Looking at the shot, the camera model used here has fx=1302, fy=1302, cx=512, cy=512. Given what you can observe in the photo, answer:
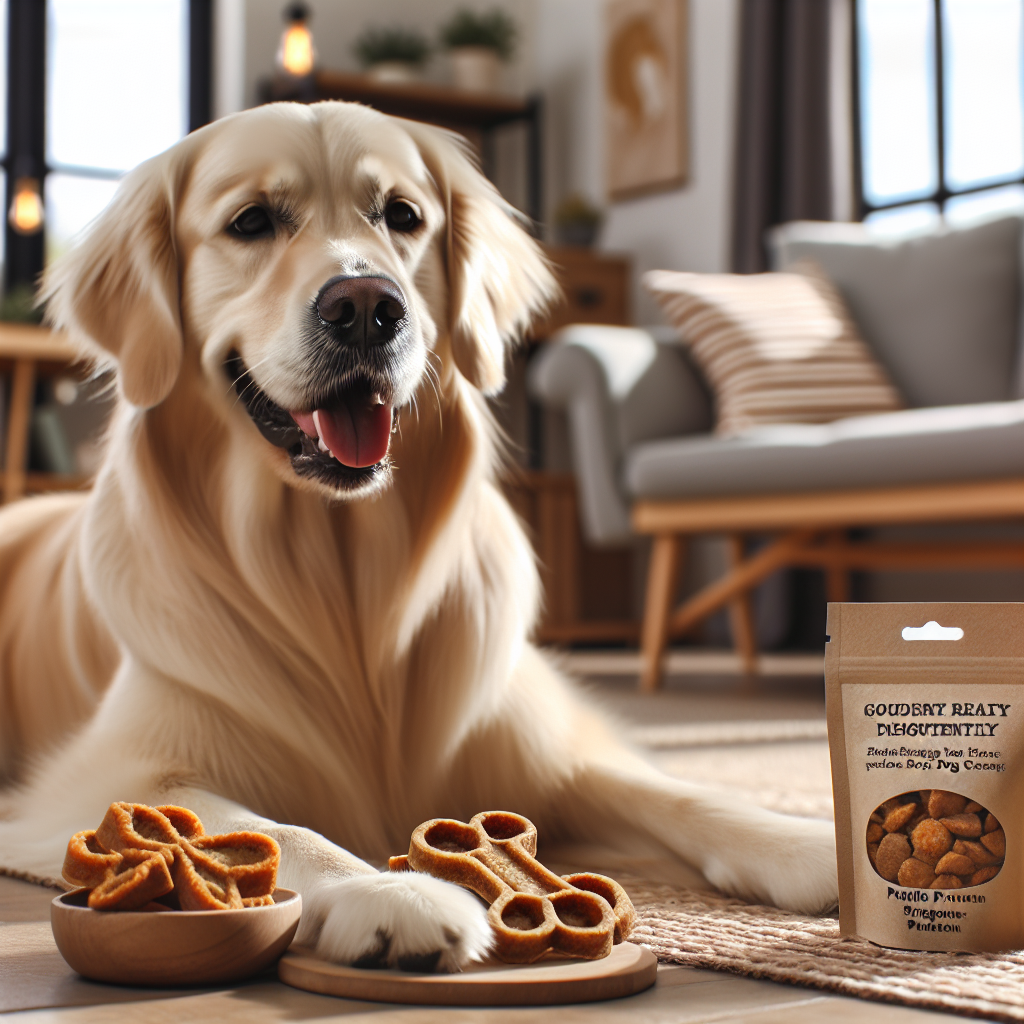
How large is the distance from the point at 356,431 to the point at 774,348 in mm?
2130

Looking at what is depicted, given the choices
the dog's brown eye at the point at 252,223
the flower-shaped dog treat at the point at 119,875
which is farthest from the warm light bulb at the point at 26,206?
the flower-shaped dog treat at the point at 119,875

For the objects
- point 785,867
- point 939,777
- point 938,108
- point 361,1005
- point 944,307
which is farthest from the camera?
point 938,108

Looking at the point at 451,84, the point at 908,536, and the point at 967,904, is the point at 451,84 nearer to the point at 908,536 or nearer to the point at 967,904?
the point at 908,536

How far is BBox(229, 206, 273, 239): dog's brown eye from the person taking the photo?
1.28 meters

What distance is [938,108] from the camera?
14.6ft

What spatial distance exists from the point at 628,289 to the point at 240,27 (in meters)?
1.93

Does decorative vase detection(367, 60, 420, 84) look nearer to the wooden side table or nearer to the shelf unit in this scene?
the shelf unit

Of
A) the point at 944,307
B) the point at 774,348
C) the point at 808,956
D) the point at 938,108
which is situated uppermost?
the point at 938,108

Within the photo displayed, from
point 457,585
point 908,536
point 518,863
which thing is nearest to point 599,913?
point 518,863

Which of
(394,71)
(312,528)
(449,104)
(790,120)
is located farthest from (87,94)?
(312,528)

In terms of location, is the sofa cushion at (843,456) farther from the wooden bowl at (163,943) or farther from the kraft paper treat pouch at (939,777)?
the wooden bowl at (163,943)

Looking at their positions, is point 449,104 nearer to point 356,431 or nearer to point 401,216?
point 401,216

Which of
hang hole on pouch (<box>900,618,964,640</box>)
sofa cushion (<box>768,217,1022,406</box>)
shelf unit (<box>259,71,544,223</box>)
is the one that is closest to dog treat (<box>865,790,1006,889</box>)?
hang hole on pouch (<box>900,618,964,640</box>)

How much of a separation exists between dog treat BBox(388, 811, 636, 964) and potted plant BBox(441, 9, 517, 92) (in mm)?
4893
